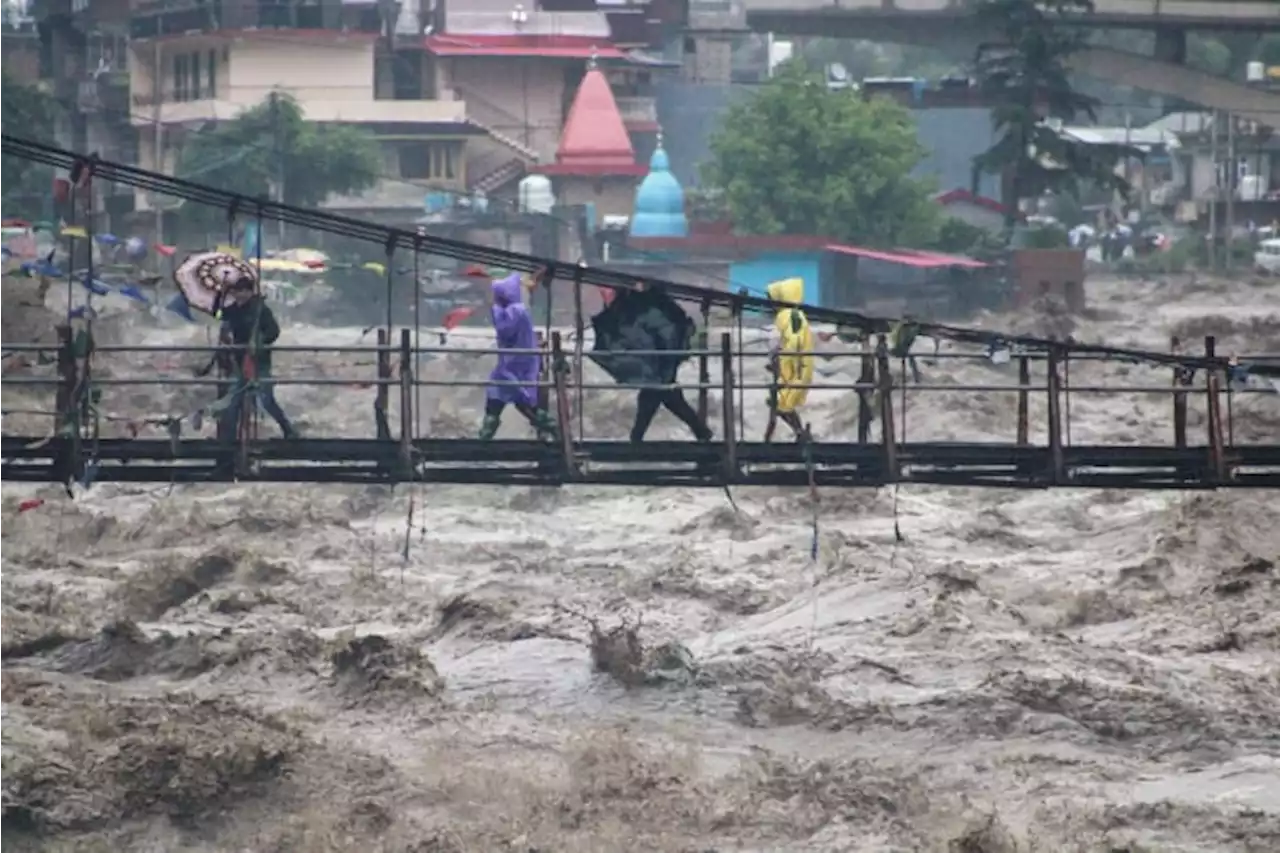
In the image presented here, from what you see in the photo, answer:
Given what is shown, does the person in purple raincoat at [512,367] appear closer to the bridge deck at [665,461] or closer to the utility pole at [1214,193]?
the bridge deck at [665,461]

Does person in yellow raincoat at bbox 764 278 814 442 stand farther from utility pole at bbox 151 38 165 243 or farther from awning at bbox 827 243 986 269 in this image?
utility pole at bbox 151 38 165 243

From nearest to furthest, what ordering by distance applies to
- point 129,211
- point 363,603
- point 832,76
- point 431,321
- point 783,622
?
point 783,622 < point 363,603 < point 431,321 < point 129,211 < point 832,76

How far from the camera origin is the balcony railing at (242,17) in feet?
182

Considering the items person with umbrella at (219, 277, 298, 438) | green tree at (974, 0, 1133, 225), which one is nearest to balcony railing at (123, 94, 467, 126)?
green tree at (974, 0, 1133, 225)

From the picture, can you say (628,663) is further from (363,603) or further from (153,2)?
(153,2)

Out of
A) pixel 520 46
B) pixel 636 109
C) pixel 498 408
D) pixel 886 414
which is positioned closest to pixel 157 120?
pixel 520 46

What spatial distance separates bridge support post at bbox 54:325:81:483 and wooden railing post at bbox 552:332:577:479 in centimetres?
304

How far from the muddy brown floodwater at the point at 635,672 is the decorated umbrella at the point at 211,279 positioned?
278 cm

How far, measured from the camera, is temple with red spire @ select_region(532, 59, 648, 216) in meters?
Answer: 56.0

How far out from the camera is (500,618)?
21.2 meters

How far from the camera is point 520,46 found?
5991 centimetres

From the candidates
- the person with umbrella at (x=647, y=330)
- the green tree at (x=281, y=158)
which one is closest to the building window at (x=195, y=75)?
the green tree at (x=281, y=158)

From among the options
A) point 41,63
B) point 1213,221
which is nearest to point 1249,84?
point 1213,221

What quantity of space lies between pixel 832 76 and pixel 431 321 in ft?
107
